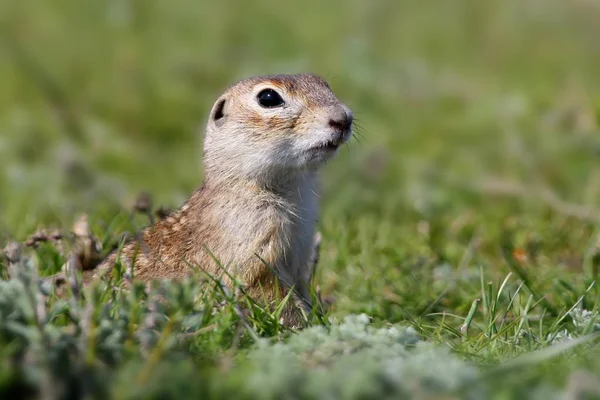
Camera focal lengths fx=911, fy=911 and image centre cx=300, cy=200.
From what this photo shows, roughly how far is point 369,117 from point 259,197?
6.06m

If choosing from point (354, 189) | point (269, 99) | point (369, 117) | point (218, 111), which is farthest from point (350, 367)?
point (369, 117)

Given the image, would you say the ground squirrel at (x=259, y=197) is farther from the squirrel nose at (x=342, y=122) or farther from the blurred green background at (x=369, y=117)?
the blurred green background at (x=369, y=117)

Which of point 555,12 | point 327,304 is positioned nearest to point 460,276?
point 327,304

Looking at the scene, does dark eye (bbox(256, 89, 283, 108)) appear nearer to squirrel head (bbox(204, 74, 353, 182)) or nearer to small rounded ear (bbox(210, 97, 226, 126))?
squirrel head (bbox(204, 74, 353, 182))

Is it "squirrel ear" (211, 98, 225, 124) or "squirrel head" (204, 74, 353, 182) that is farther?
"squirrel ear" (211, 98, 225, 124)

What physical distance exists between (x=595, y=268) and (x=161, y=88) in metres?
7.31

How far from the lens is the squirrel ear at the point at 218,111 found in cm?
503

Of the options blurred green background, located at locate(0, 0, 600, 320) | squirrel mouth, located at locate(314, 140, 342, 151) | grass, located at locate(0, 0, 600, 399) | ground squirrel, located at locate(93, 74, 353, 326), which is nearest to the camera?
grass, located at locate(0, 0, 600, 399)

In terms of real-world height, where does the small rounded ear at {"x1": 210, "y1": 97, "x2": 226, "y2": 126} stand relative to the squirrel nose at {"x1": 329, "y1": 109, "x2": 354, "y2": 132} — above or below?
above

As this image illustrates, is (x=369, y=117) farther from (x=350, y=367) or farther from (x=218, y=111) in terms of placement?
(x=350, y=367)

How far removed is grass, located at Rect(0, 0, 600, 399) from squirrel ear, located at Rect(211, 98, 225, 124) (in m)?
0.85

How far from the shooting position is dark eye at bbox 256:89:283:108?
4.79 metres

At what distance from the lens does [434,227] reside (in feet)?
20.3

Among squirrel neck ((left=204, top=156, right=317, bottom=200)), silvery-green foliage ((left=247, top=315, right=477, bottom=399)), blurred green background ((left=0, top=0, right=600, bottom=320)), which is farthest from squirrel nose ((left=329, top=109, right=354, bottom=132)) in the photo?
silvery-green foliage ((left=247, top=315, right=477, bottom=399))
